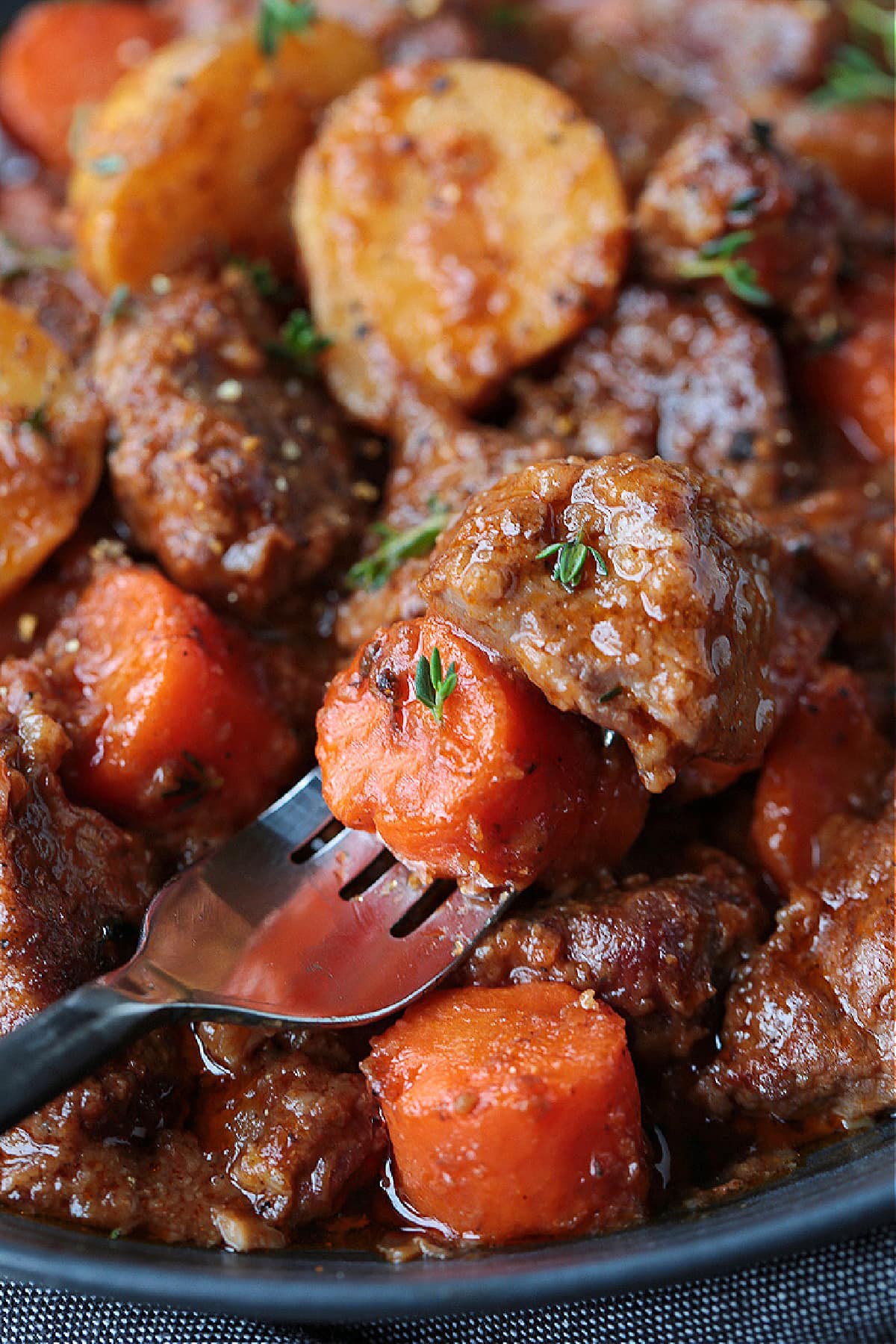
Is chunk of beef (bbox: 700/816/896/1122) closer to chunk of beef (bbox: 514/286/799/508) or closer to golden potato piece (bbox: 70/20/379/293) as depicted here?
chunk of beef (bbox: 514/286/799/508)

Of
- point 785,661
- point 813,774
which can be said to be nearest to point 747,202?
point 785,661

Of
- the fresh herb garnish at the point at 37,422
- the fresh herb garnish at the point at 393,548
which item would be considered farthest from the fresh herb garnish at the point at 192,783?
the fresh herb garnish at the point at 37,422

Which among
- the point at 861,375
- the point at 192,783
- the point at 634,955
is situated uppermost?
the point at 192,783

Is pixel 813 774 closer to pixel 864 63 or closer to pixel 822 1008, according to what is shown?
pixel 822 1008

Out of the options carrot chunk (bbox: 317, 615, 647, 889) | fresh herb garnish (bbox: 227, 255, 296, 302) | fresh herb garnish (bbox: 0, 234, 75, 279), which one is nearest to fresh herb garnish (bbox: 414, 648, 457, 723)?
carrot chunk (bbox: 317, 615, 647, 889)

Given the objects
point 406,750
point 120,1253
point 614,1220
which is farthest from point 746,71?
point 120,1253

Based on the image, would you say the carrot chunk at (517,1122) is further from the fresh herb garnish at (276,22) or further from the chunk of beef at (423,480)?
the fresh herb garnish at (276,22)
